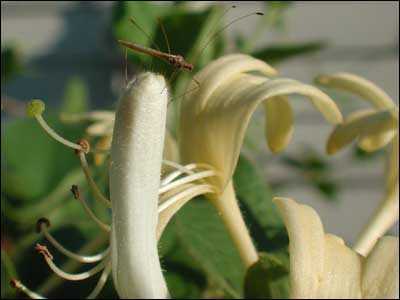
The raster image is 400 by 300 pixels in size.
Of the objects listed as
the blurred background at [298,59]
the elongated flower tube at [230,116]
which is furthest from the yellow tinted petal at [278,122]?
the blurred background at [298,59]

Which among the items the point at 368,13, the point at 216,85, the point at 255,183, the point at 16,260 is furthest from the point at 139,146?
the point at 368,13

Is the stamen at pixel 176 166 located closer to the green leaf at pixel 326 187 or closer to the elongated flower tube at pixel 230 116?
the elongated flower tube at pixel 230 116

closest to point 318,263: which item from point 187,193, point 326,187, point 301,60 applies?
point 187,193

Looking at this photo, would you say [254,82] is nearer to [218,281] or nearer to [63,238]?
[218,281]

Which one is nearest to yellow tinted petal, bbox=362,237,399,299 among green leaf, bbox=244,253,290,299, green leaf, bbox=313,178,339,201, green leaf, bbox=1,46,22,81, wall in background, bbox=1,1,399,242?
green leaf, bbox=244,253,290,299

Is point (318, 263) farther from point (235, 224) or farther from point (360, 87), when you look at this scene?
point (360, 87)

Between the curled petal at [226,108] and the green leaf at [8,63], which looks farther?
the green leaf at [8,63]
